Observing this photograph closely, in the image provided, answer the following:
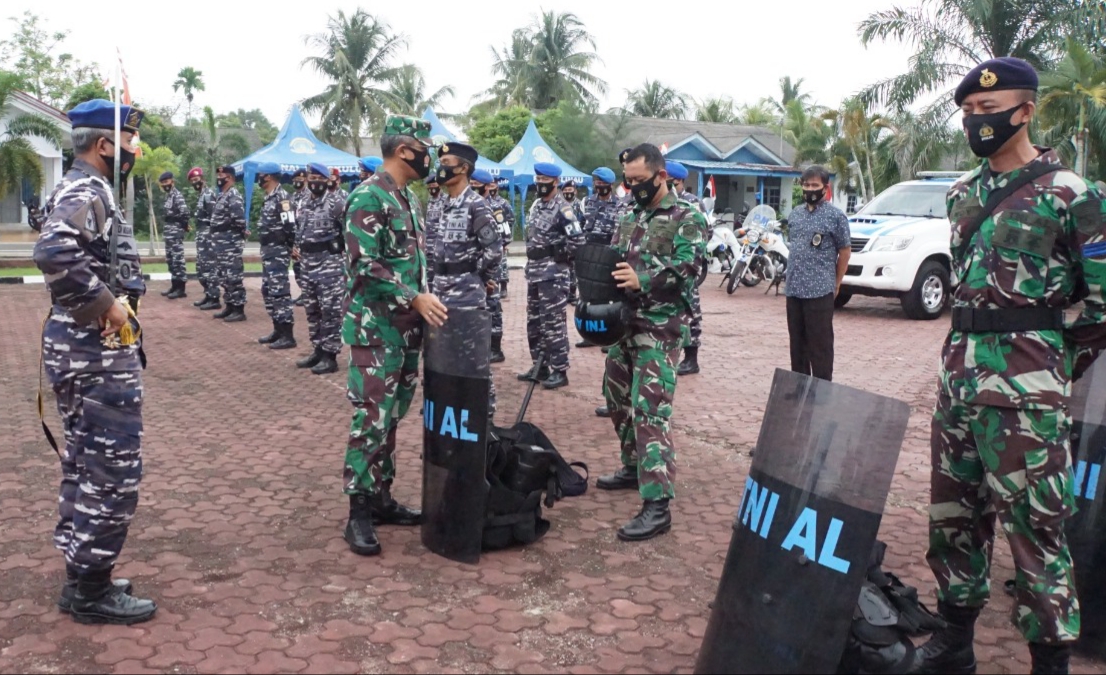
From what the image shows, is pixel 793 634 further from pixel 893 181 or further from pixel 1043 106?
pixel 893 181

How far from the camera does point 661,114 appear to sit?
50125mm

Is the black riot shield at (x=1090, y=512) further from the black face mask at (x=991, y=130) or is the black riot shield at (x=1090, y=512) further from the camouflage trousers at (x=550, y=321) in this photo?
the camouflage trousers at (x=550, y=321)

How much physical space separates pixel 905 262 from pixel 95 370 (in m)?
11.6

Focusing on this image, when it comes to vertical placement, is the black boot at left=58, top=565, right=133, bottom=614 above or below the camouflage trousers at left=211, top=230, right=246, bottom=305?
below

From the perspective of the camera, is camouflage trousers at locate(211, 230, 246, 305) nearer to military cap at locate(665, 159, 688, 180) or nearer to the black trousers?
military cap at locate(665, 159, 688, 180)

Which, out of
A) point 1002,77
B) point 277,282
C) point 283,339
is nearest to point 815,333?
point 1002,77

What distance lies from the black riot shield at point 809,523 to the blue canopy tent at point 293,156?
72.5 feet

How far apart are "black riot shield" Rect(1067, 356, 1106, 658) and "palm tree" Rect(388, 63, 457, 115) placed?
122 feet

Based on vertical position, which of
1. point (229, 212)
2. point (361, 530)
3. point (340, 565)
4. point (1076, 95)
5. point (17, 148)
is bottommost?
point (340, 565)

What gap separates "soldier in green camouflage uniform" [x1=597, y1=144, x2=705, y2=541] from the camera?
465cm

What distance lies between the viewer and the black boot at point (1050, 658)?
10.2 ft

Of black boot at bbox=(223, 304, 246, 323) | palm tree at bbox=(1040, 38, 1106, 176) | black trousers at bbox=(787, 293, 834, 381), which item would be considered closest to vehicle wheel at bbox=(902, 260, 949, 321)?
palm tree at bbox=(1040, 38, 1106, 176)

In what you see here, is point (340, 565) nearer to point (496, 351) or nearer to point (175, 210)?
point (496, 351)

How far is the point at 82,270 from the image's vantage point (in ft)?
11.0
